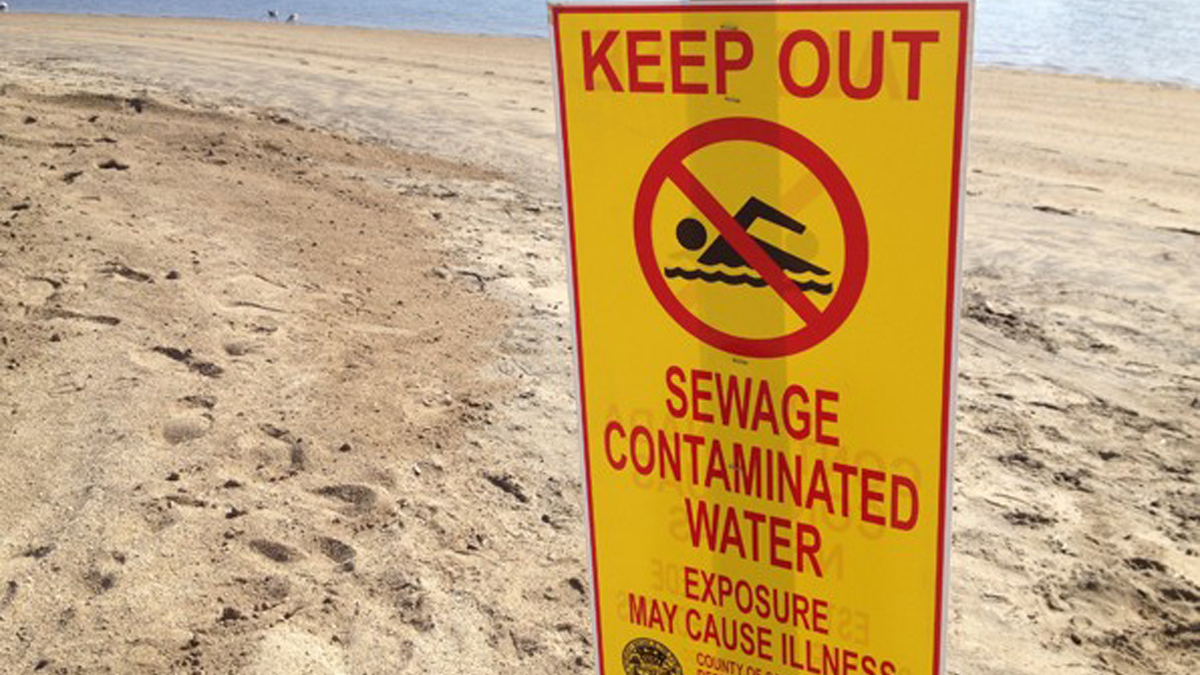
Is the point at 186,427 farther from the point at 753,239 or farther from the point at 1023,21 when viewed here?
the point at 1023,21

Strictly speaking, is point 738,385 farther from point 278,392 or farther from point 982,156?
point 982,156

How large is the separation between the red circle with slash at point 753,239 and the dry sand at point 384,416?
1930mm

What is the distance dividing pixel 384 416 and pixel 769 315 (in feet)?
10.8

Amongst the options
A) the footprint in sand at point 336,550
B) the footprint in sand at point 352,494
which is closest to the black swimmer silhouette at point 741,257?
the footprint in sand at point 336,550

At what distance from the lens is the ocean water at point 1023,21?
19.8 meters

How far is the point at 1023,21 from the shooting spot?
26078mm

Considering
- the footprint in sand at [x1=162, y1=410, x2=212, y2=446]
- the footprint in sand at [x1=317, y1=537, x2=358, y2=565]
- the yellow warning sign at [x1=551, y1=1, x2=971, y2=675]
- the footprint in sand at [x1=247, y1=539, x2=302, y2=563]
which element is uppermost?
the yellow warning sign at [x1=551, y1=1, x2=971, y2=675]

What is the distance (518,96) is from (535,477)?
10397 mm

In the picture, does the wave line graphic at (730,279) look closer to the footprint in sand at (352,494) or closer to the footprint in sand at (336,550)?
the footprint in sand at (336,550)

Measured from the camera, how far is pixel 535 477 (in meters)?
4.36

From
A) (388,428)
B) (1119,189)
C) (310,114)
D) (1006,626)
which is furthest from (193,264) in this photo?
(1119,189)

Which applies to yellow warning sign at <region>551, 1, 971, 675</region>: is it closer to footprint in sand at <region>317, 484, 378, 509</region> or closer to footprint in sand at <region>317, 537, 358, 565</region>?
footprint in sand at <region>317, 537, 358, 565</region>

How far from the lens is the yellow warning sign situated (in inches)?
58.1

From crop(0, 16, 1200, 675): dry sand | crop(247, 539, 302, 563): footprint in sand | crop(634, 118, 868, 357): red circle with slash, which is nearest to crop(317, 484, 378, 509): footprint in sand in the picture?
crop(0, 16, 1200, 675): dry sand
